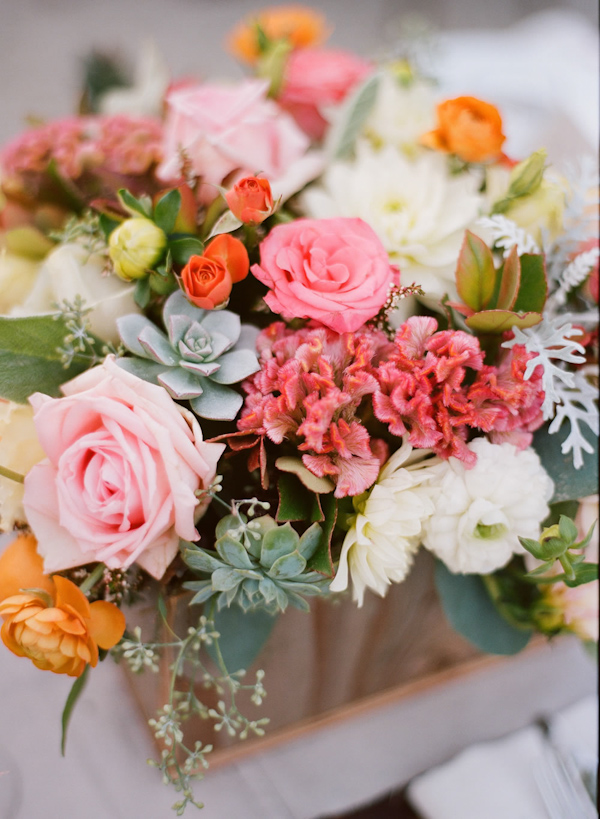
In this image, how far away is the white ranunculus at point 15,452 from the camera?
363 mm

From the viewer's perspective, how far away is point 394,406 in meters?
0.33

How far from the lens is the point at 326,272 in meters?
0.36

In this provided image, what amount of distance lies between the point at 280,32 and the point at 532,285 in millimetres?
527

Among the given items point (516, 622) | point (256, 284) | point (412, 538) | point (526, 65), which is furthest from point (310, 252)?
point (526, 65)

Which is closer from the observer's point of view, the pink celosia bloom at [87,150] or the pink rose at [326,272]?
the pink rose at [326,272]

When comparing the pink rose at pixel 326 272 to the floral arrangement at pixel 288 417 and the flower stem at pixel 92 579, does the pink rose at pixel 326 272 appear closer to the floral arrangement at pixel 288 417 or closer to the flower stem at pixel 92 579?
the floral arrangement at pixel 288 417

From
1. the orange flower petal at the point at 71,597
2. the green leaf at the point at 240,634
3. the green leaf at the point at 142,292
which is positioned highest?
the green leaf at the point at 142,292

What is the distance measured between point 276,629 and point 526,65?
0.84 meters

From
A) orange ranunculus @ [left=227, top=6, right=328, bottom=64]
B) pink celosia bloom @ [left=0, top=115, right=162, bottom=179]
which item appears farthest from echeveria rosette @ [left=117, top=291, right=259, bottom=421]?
orange ranunculus @ [left=227, top=6, right=328, bottom=64]

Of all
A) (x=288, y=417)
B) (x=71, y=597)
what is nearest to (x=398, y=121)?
(x=288, y=417)

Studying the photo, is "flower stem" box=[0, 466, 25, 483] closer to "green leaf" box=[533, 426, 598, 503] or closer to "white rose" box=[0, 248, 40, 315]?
"white rose" box=[0, 248, 40, 315]

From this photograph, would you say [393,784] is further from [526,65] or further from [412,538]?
[526,65]

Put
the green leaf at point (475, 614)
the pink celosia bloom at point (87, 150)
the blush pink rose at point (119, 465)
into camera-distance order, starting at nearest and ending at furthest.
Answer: the blush pink rose at point (119, 465)
the green leaf at point (475, 614)
the pink celosia bloom at point (87, 150)

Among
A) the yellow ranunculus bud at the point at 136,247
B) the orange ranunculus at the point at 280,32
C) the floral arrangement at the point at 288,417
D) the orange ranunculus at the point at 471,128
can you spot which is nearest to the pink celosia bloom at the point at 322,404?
the floral arrangement at the point at 288,417
